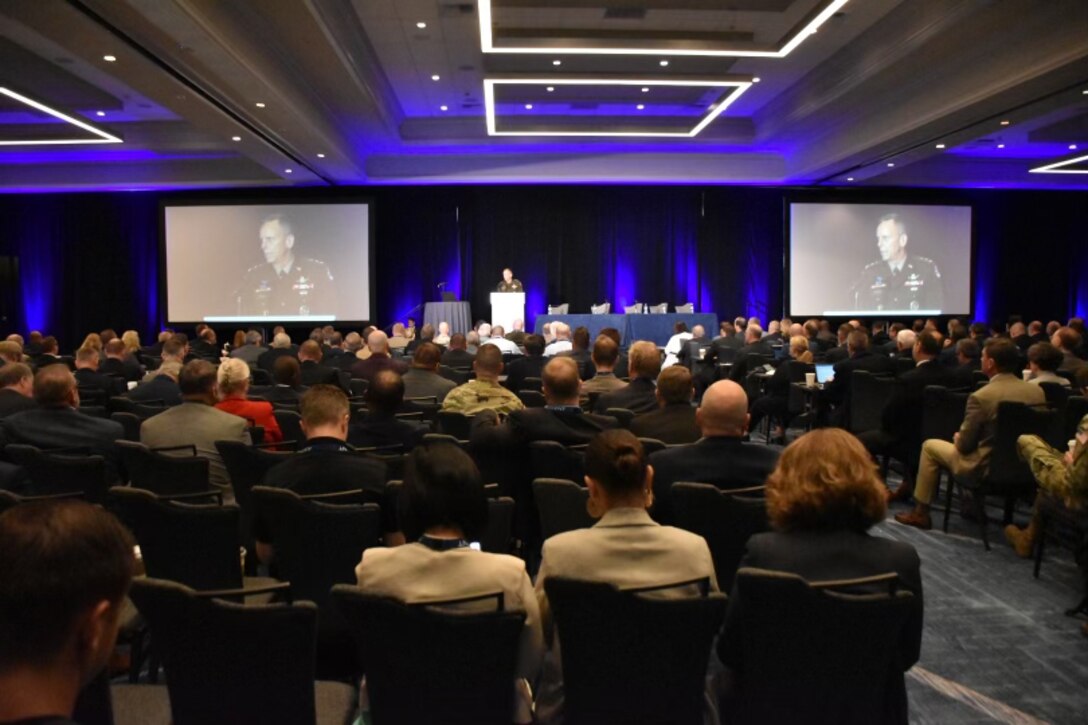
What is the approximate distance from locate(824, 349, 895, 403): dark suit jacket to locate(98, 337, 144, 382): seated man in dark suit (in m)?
6.58

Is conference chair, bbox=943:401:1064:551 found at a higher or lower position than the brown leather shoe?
higher

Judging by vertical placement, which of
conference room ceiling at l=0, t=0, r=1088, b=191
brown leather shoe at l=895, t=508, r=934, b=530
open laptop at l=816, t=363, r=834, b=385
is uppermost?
conference room ceiling at l=0, t=0, r=1088, b=191

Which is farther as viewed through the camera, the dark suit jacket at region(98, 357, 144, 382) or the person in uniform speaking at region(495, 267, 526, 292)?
the person in uniform speaking at region(495, 267, 526, 292)

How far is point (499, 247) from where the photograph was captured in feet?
58.3

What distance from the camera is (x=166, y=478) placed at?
13.8 ft

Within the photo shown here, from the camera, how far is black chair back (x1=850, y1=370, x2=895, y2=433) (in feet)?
25.3

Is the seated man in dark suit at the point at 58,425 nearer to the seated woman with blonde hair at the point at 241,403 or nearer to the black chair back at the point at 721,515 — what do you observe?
the seated woman with blonde hair at the point at 241,403

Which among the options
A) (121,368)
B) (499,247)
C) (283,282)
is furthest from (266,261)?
(121,368)

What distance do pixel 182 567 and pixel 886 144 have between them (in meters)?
12.0

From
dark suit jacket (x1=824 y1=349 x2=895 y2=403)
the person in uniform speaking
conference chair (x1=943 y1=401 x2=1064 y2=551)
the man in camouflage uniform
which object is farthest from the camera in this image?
the person in uniform speaking

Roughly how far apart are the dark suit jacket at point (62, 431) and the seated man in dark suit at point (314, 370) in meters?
2.58

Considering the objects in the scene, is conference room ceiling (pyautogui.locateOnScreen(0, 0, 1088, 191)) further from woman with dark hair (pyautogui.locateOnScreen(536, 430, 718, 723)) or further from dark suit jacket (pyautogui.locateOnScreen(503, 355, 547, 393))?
woman with dark hair (pyautogui.locateOnScreen(536, 430, 718, 723))

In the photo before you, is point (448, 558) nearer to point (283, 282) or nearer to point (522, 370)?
point (522, 370)

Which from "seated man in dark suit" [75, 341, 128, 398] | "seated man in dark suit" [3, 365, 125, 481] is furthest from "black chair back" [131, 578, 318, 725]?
"seated man in dark suit" [75, 341, 128, 398]
